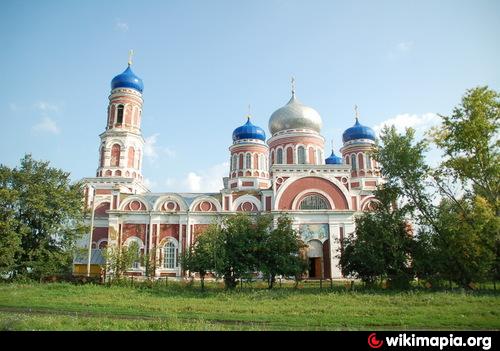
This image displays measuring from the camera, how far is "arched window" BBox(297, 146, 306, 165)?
36.9 meters

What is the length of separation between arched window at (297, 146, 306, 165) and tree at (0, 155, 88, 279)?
63.4ft

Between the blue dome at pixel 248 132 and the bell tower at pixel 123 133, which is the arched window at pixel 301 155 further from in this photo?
the bell tower at pixel 123 133

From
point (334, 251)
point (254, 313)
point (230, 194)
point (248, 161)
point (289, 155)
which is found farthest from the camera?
point (248, 161)

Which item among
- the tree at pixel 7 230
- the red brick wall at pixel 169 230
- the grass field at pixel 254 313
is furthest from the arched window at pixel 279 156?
the tree at pixel 7 230

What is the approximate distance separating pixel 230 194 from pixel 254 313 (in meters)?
22.0

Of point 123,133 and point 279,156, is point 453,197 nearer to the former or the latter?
point 279,156

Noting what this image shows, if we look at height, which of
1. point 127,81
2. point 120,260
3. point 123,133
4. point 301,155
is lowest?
point 120,260

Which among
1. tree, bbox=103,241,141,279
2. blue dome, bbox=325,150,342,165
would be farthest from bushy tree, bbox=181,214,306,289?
blue dome, bbox=325,150,342,165

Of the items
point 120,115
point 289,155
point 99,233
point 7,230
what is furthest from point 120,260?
point 289,155

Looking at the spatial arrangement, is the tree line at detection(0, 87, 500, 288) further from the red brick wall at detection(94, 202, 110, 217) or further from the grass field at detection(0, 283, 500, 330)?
the red brick wall at detection(94, 202, 110, 217)
